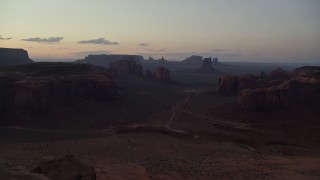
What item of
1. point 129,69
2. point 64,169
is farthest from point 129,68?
point 64,169

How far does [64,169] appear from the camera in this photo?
1833cm

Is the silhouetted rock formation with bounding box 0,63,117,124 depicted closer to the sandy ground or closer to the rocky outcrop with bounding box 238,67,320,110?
the sandy ground

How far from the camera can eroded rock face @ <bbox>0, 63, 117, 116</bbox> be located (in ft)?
177

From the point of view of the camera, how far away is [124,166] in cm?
2769

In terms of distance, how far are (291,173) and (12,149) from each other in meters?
21.6

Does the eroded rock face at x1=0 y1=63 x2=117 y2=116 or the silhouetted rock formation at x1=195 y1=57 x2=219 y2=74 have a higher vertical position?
the eroded rock face at x1=0 y1=63 x2=117 y2=116

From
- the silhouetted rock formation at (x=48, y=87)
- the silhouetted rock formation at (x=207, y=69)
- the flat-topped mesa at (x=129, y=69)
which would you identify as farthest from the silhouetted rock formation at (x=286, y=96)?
the silhouetted rock formation at (x=207, y=69)

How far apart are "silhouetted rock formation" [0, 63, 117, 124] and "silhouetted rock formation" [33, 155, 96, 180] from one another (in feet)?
114

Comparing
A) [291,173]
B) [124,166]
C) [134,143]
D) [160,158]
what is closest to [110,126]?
[134,143]

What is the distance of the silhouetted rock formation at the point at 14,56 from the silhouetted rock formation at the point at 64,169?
119 m

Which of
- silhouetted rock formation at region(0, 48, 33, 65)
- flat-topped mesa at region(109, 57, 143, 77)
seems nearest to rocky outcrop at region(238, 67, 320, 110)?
flat-topped mesa at region(109, 57, 143, 77)

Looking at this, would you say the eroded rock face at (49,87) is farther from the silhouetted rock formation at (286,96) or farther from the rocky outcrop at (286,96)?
the rocky outcrop at (286,96)

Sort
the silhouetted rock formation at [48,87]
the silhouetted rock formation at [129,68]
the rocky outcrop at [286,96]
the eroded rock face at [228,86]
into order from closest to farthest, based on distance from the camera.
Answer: the silhouetted rock formation at [48,87] < the rocky outcrop at [286,96] < the eroded rock face at [228,86] < the silhouetted rock formation at [129,68]

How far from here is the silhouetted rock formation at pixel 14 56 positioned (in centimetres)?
13382
